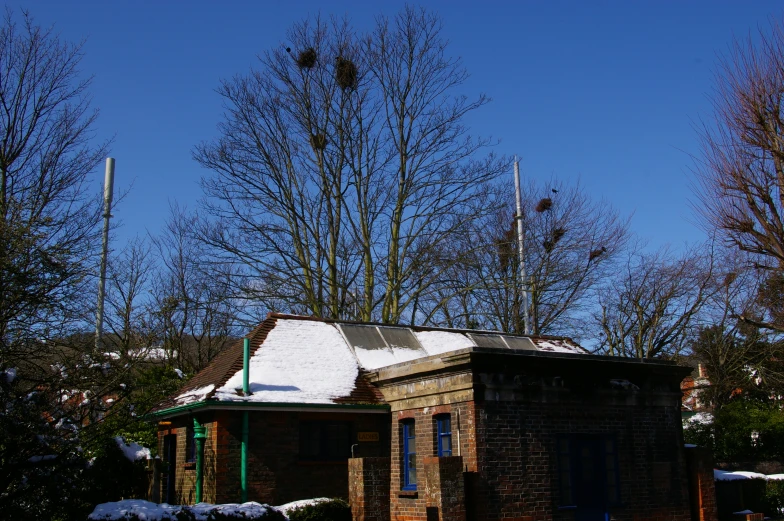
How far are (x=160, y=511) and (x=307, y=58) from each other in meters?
20.7

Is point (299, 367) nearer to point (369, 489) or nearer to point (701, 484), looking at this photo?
point (369, 489)

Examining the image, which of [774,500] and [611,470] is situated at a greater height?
[611,470]

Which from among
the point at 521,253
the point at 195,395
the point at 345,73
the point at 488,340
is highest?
the point at 345,73

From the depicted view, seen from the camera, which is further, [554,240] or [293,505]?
[554,240]

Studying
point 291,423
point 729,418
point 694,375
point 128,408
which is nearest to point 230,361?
point 291,423

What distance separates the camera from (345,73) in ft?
95.3

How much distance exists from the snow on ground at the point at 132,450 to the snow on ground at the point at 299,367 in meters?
3.15

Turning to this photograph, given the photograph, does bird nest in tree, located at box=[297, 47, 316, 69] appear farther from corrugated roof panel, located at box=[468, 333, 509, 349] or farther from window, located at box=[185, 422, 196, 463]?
Result: window, located at box=[185, 422, 196, 463]

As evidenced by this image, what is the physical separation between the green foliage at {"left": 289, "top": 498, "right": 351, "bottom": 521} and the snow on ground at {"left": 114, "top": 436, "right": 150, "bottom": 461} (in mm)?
5561

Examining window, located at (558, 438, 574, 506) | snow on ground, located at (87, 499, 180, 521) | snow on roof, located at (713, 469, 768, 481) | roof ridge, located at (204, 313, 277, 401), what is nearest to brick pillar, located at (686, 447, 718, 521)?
snow on roof, located at (713, 469, 768, 481)

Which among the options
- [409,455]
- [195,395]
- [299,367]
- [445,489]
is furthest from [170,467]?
[445,489]

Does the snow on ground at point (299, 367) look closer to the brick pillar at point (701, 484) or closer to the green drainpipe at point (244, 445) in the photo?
the green drainpipe at point (244, 445)

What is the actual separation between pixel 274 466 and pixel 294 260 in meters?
14.3

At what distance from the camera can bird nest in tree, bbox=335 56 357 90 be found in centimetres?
2909
